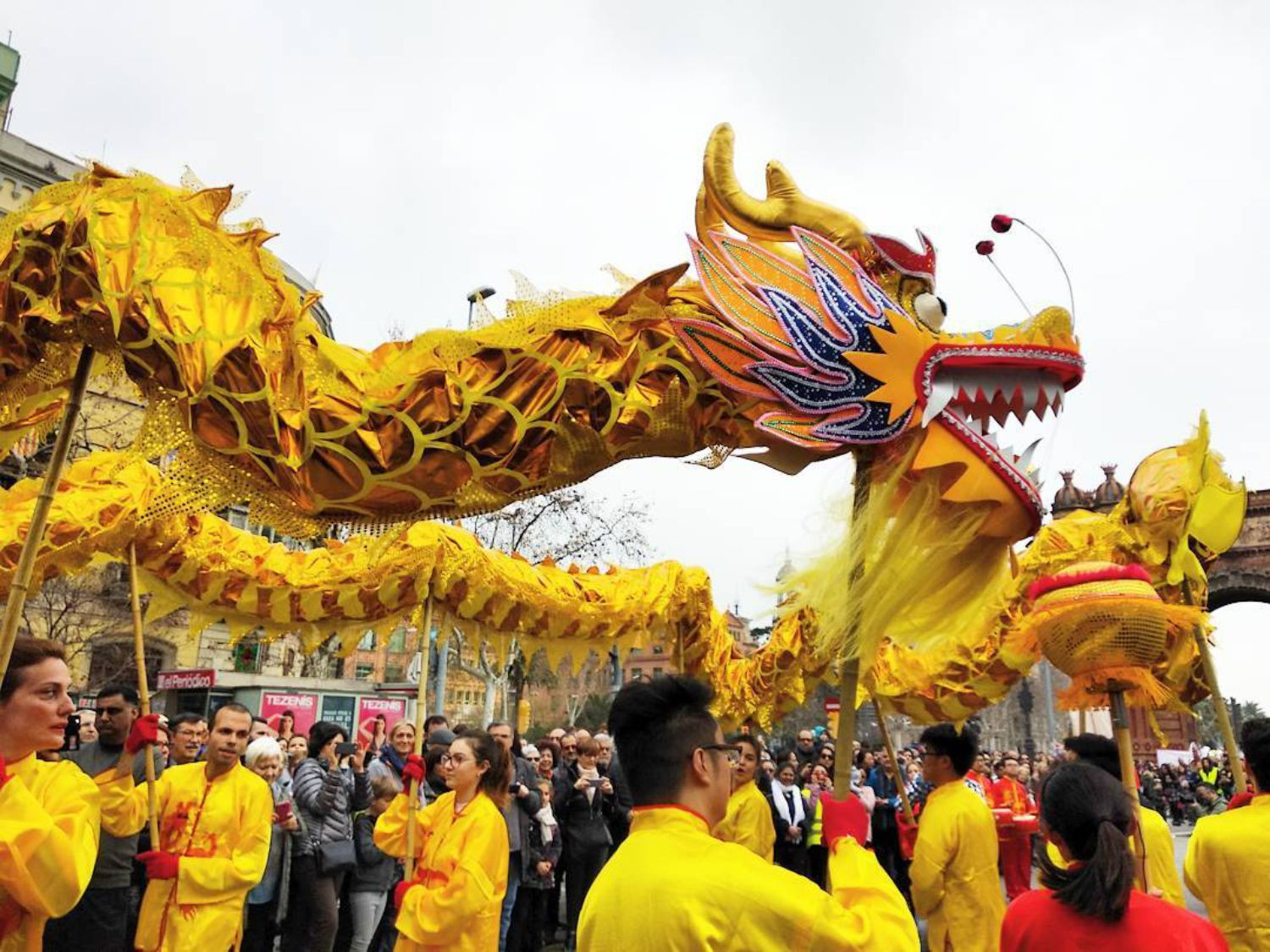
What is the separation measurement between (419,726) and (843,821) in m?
3.47

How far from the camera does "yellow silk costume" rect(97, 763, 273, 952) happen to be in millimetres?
4039

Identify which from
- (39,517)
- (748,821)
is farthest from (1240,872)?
(39,517)

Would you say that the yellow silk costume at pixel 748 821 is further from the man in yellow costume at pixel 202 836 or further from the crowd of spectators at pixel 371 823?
the man in yellow costume at pixel 202 836

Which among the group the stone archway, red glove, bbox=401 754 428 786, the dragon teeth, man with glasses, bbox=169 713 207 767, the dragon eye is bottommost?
red glove, bbox=401 754 428 786

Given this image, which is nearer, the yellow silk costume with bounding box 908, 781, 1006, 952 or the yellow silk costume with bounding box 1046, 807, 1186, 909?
the yellow silk costume with bounding box 1046, 807, 1186, 909

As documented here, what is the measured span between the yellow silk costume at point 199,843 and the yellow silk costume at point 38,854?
142 cm

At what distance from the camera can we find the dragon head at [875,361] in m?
2.88

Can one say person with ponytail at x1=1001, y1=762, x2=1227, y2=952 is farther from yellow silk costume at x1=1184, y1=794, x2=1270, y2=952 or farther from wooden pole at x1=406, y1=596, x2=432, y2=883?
wooden pole at x1=406, y1=596, x2=432, y2=883

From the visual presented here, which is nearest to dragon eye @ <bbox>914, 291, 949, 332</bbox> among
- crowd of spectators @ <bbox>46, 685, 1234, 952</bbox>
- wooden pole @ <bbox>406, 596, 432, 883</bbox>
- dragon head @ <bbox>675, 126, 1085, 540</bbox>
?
Answer: dragon head @ <bbox>675, 126, 1085, 540</bbox>

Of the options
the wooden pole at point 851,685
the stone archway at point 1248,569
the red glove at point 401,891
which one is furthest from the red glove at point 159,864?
the stone archway at point 1248,569

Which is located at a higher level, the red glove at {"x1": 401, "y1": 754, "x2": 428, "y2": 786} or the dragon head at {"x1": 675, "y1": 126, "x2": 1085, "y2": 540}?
the dragon head at {"x1": 675, "y1": 126, "x2": 1085, "y2": 540}

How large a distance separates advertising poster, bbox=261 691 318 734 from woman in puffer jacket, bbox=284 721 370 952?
9.22 meters

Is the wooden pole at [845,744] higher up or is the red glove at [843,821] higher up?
the wooden pole at [845,744]

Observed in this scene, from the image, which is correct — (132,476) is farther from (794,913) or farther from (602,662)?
(794,913)
